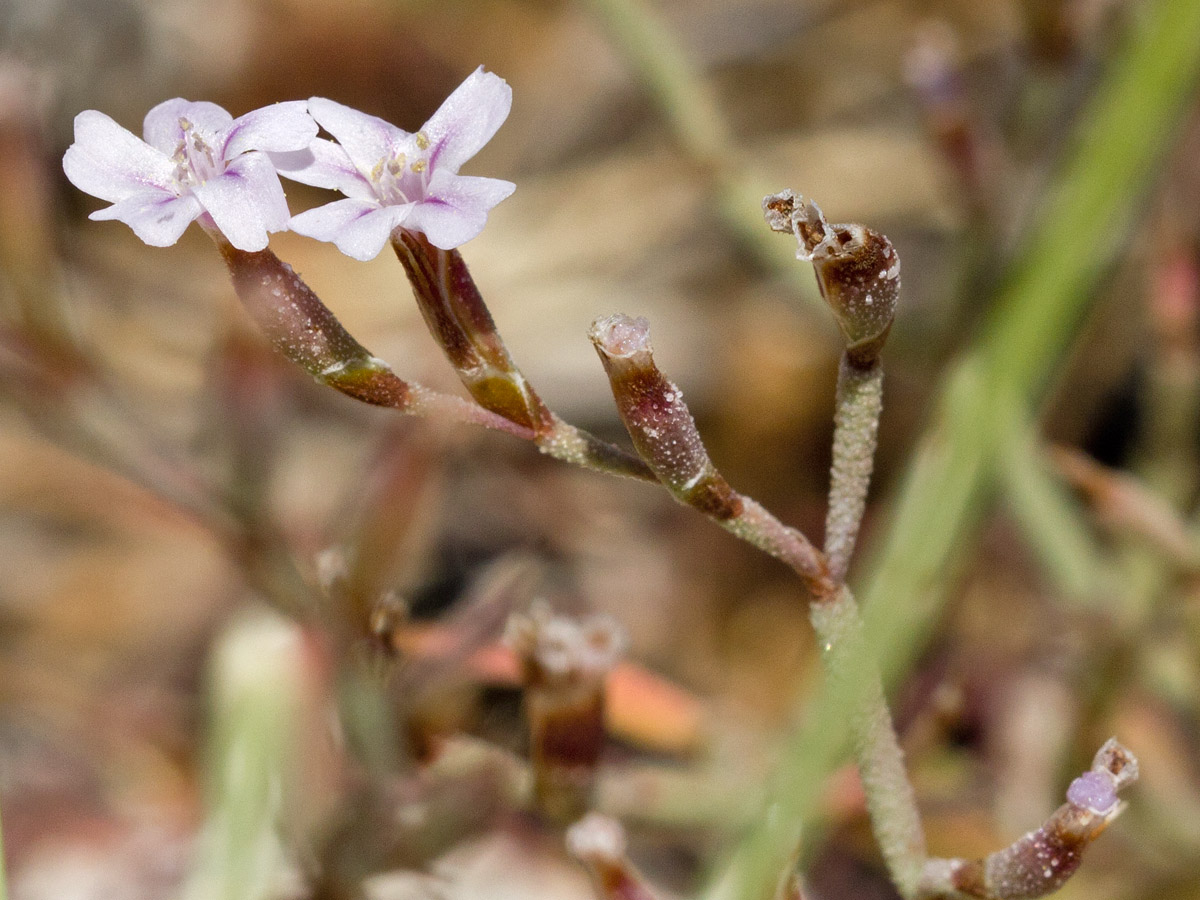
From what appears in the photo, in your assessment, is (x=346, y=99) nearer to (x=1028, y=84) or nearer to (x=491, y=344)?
(x=1028, y=84)

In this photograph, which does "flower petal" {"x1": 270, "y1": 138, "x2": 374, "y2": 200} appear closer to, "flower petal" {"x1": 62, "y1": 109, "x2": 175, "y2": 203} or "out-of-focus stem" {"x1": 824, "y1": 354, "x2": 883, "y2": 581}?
"flower petal" {"x1": 62, "y1": 109, "x2": 175, "y2": 203}

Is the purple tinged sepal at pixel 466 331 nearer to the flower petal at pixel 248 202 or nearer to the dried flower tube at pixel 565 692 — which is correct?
the flower petal at pixel 248 202

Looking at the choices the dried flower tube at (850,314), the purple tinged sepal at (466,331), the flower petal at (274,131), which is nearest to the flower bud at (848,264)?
the dried flower tube at (850,314)

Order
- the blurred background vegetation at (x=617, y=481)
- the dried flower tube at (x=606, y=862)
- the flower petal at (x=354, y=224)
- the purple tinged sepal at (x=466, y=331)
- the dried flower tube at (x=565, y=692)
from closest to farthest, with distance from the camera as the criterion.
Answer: the flower petal at (x=354, y=224)
the purple tinged sepal at (x=466, y=331)
the dried flower tube at (x=606, y=862)
the dried flower tube at (x=565, y=692)
the blurred background vegetation at (x=617, y=481)

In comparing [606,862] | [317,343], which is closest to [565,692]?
[606,862]

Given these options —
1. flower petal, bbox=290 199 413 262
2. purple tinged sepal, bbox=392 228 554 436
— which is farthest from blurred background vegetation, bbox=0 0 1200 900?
flower petal, bbox=290 199 413 262

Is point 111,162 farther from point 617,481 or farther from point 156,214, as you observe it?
point 617,481

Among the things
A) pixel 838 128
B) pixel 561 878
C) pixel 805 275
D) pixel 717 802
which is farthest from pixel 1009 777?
pixel 838 128
